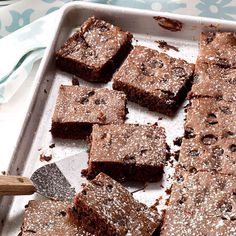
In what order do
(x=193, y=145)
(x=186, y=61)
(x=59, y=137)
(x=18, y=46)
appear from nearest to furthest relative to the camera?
(x=193, y=145) → (x=59, y=137) → (x=186, y=61) → (x=18, y=46)

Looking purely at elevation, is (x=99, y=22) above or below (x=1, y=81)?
above

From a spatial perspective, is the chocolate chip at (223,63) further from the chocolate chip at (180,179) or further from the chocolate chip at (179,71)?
the chocolate chip at (180,179)

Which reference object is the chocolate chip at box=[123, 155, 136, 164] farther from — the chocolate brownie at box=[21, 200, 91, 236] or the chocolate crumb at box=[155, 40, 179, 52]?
the chocolate crumb at box=[155, 40, 179, 52]

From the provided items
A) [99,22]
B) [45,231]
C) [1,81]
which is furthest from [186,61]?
[45,231]

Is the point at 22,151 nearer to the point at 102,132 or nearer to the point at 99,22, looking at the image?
the point at 102,132

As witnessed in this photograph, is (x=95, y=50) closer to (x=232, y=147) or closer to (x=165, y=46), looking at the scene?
(x=165, y=46)

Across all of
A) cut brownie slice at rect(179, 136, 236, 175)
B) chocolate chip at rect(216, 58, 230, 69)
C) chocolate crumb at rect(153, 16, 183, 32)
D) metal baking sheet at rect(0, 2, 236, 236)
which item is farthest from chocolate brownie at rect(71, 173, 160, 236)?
chocolate crumb at rect(153, 16, 183, 32)
